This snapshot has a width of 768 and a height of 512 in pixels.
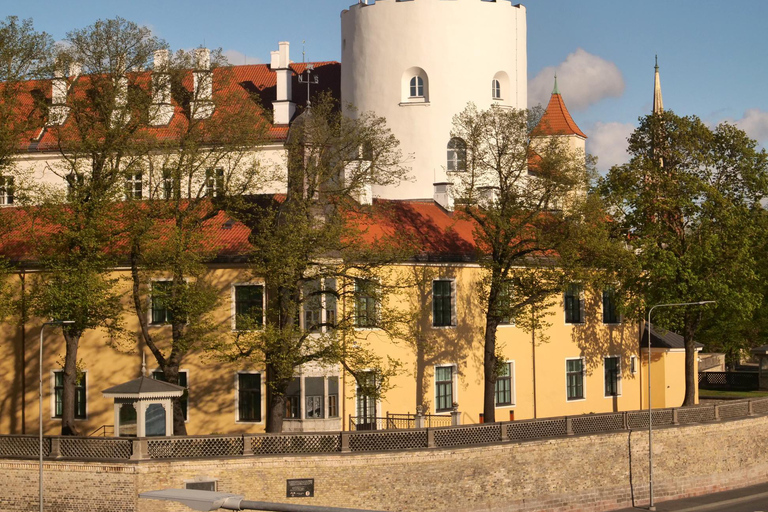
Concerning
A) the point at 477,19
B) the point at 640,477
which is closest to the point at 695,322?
the point at 640,477

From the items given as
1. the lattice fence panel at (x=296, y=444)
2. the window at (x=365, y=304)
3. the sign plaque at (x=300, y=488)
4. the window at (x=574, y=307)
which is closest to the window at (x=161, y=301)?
the lattice fence panel at (x=296, y=444)

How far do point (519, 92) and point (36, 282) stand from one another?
25.7 metres

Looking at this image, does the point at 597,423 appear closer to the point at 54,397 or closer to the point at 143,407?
the point at 143,407

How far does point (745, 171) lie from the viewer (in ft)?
153

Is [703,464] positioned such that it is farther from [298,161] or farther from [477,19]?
[477,19]

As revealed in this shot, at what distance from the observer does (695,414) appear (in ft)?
138

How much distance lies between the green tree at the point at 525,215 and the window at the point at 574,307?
24.4ft

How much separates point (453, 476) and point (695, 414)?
41.1 ft

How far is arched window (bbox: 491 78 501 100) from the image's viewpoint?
5250 cm

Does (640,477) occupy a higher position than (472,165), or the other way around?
(472,165)

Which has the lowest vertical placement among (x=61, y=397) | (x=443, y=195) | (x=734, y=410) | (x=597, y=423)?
(x=734, y=410)

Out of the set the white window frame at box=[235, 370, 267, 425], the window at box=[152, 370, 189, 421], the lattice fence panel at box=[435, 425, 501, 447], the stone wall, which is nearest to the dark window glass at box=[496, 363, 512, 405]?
the stone wall

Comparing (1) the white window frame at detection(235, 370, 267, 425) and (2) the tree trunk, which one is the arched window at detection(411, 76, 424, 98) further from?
(2) the tree trunk

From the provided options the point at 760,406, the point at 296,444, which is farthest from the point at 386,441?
the point at 760,406
